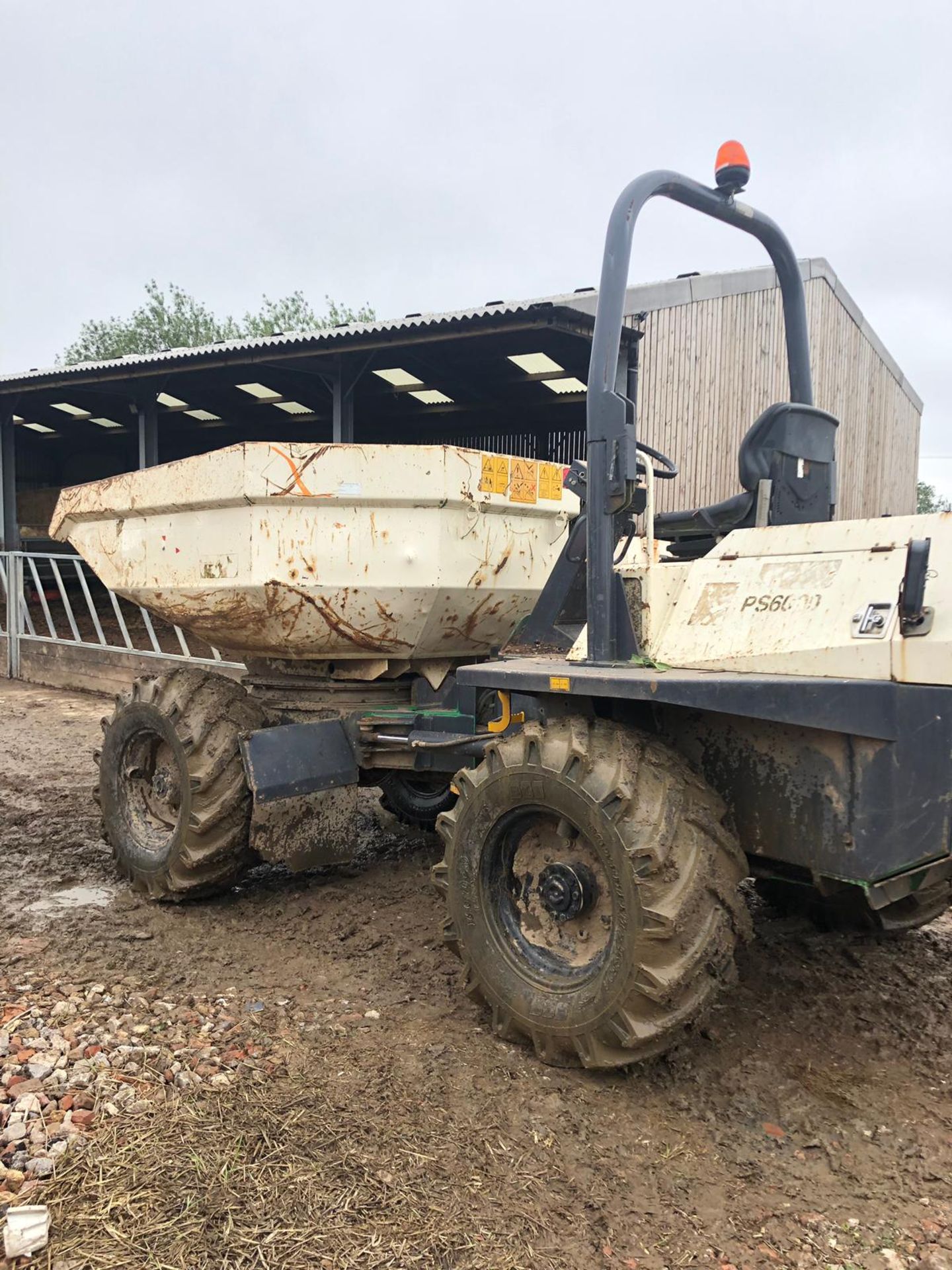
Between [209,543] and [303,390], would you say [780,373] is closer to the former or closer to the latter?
[303,390]

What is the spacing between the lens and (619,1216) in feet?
6.86

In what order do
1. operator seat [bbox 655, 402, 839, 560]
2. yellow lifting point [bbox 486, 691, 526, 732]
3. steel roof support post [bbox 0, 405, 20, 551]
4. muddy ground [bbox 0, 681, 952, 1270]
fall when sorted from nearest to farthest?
muddy ground [bbox 0, 681, 952, 1270] < operator seat [bbox 655, 402, 839, 560] < yellow lifting point [bbox 486, 691, 526, 732] < steel roof support post [bbox 0, 405, 20, 551]

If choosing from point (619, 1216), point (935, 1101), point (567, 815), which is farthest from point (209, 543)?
point (935, 1101)

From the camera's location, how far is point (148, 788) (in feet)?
14.8

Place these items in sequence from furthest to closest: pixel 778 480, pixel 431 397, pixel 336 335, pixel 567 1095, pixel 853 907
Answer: pixel 431 397 < pixel 336 335 < pixel 853 907 < pixel 778 480 < pixel 567 1095

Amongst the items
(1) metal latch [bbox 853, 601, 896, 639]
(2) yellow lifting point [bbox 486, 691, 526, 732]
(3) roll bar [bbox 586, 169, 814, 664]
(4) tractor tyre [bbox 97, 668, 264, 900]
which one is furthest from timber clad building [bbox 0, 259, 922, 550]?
(1) metal latch [bbox 853, 601, 896, 639]

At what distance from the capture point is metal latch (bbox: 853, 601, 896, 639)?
2201 millimetres

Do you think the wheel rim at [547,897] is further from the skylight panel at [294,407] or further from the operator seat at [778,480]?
the skylight panel at [294,407]

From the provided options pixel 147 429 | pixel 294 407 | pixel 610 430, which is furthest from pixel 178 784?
pixel 294 407

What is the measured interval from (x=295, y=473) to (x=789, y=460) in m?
1.87

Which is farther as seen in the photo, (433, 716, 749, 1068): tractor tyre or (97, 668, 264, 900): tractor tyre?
(97, 668, 264, 900): tractor tyre

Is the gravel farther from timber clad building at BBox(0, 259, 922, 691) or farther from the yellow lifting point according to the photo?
timber clad building at BBox(0, 259, 922, 691)

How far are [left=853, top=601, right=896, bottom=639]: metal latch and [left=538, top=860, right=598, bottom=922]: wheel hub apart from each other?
1.03m

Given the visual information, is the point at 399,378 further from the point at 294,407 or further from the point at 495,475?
the point at 495,475
